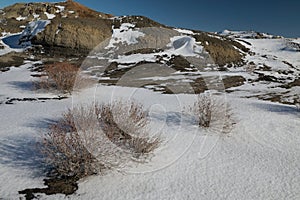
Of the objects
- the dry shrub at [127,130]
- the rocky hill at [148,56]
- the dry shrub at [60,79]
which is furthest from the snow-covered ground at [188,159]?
the rocky hill at [148,56]

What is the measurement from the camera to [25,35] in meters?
32.2

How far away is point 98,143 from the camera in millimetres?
7016

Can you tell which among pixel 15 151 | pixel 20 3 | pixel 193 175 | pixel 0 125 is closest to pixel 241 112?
pixel 193 175

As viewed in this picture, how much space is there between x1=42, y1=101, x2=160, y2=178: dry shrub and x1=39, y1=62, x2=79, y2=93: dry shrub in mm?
A: 6410

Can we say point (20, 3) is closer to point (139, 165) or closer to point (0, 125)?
point (0, 125)

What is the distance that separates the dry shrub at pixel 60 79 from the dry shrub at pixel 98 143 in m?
6.41

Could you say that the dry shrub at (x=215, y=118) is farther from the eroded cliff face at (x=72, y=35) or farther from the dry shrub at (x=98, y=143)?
the eroded cliff face at (x=72, y=35)

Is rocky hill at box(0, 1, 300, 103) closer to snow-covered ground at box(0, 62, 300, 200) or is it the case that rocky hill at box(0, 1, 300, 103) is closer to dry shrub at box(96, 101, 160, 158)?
snow-covered ground at box(0, 62, 300, 200)

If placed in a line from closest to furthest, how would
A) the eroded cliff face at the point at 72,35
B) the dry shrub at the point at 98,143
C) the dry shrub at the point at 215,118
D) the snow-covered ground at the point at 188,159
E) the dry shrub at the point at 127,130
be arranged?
the snow-covered ground at the point at 188,159
the dry shrub at the point at 98,143
the dry shrub at the point at 127,130
the dry shrub at the point at 215,118
the eroded cliff face at the point at 72,35

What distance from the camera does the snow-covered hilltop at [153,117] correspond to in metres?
6.49

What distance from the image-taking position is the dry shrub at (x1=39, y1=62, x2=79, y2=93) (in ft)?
50.0


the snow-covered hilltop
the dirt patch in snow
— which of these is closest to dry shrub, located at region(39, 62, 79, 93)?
the snow-covered hilltop

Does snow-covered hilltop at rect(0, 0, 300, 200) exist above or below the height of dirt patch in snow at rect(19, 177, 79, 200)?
above

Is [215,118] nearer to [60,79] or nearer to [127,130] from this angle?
[127,130]
